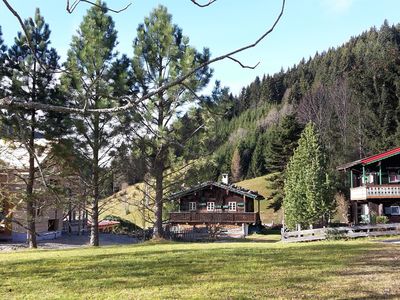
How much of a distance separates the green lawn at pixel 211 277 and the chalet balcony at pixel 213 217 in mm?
28210

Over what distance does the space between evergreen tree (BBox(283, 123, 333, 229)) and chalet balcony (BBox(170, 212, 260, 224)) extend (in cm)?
890

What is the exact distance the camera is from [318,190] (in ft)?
102

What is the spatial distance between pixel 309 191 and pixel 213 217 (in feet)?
45.2

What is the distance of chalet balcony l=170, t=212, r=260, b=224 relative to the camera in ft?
139

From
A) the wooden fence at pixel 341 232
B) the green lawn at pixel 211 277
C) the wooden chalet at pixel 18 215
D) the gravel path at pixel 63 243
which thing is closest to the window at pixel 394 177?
the wooden fence at pixel 341 232

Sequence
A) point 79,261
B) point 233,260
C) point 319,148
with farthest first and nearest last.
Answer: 1. point 319,148
2. point 79,261
3. point 233,260

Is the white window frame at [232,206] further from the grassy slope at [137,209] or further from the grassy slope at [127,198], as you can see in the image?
the grassy slope at [127,198]

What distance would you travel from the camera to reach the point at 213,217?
43.2 metres

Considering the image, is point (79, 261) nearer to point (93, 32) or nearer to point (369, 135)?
point (93, 32)

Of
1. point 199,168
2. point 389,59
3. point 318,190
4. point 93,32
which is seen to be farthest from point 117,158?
point 389,59

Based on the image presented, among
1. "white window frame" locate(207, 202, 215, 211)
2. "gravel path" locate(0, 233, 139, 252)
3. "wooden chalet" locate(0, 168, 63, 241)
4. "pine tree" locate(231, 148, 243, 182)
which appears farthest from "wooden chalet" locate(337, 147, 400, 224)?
"pine tree" locate(231, 148, 243, 182)

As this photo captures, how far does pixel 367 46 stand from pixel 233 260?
11107cm

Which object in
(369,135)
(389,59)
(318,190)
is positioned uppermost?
(389,59)

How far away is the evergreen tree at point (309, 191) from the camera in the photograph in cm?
3122
